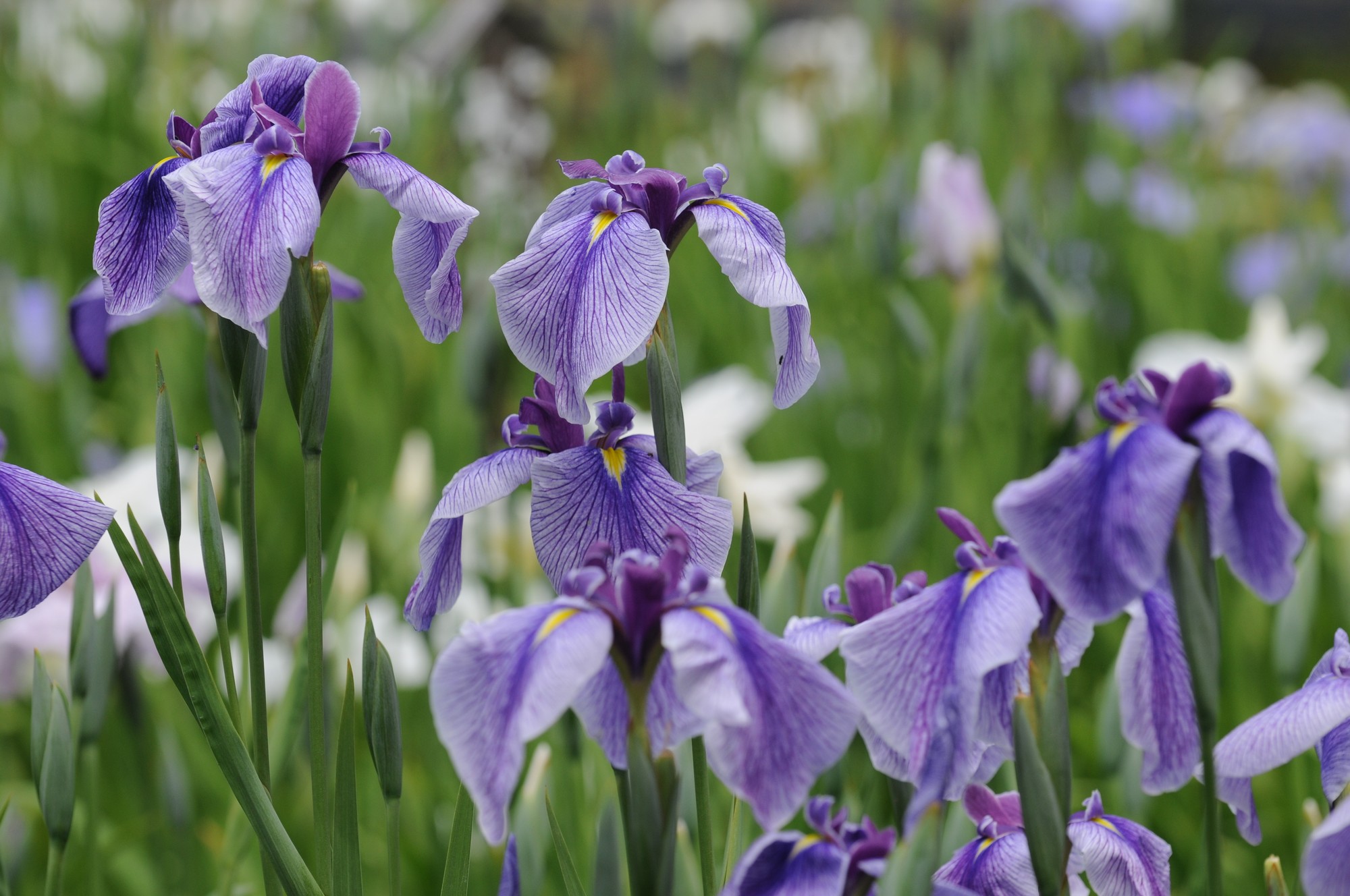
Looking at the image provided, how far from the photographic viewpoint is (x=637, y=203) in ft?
1.89

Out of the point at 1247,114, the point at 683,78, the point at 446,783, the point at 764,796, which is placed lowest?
the point at 446,783

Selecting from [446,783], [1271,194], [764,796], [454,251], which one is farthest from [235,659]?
[1271,194]

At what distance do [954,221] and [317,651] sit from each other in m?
1.65

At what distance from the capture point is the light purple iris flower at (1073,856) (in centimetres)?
55

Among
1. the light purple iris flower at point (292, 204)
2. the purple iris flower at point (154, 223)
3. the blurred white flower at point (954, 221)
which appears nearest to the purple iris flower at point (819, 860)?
the light purple iris flower at point (292, 204)

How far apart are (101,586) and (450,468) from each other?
0.86m

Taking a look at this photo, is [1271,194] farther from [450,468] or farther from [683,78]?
[450,468]

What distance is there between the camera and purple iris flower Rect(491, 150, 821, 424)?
52 centimetres

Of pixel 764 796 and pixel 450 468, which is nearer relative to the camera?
pixel 764 796

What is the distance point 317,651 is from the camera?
0.59 m

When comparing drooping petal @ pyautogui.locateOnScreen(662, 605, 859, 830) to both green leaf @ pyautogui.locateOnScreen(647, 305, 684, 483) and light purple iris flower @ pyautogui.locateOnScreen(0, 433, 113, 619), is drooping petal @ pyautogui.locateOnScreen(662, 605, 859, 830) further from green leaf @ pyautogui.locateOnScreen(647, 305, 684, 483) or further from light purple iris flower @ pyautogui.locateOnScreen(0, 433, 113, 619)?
light purple iris flower @ pyautogui.locateOnScreen(0, 433, 113, 619)

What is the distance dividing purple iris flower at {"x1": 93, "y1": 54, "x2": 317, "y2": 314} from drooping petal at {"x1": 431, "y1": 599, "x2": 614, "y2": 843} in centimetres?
29

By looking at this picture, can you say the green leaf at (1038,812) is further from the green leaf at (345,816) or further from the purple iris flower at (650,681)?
the green leaf at (345,816)

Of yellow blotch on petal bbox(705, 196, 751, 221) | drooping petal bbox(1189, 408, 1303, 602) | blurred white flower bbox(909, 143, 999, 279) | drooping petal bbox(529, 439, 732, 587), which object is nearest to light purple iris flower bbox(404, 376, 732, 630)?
drooping petal bbox(529, 439, 732, 587)
